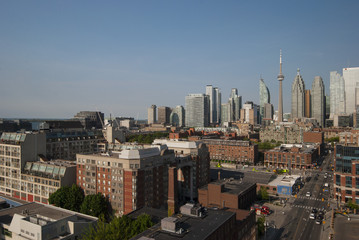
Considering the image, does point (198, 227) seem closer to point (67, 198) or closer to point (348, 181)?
point (67, 198)

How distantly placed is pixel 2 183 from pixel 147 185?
5639cm

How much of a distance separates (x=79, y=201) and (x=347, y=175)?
8233cm

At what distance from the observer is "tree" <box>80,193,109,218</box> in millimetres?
70312

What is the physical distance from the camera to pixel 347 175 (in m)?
87.4

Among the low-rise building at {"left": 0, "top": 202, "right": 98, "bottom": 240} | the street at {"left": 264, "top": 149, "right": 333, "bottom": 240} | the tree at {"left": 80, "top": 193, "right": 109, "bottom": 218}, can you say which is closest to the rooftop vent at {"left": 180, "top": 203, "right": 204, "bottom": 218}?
the low-rise building at {"left": 0, "top": 202, "right": 98, "bottom": 240}

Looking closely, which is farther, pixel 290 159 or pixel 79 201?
pixel 290 159

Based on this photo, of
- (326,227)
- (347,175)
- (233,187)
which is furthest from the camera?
(233,187)

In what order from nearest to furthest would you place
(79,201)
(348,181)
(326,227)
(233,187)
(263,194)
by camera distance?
(326,227) → (79,201) → (348,181) → (233,187) → (263,194)

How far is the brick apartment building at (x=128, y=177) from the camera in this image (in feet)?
230

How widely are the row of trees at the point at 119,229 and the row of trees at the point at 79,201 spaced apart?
16395mm

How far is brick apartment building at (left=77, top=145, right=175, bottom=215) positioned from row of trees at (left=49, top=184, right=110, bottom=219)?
2193 mm

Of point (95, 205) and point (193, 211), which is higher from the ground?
point (193, 211)

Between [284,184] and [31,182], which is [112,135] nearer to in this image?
[31,182]

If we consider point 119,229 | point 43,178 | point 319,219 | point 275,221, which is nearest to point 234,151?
point 275,221
